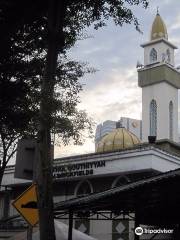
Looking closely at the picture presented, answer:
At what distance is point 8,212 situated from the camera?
3956 centimetres

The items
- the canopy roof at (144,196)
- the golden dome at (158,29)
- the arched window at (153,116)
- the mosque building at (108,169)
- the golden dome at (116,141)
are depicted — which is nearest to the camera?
the canopy roof at (144,196)

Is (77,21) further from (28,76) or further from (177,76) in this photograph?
(177,76)

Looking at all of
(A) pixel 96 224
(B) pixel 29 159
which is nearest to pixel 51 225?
(B) pixel 29 159

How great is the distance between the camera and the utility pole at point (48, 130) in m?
8.98

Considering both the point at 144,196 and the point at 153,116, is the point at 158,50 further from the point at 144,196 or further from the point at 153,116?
the point at 144,196

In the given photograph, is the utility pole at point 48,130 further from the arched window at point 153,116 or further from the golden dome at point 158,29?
the golden dome at point 158,29

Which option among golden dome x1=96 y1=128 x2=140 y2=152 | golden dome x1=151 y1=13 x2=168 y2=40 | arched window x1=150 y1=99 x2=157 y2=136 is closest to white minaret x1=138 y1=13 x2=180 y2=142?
arched window x1=150 y1=99 x2=157 y2=136

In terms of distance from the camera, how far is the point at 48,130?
944 centimetres

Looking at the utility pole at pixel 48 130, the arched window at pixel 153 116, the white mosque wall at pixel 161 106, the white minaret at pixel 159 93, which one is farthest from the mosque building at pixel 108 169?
the arched window at pixel 153 116

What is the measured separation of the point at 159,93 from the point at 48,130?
2245 inches

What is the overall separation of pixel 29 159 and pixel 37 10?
3400 millimetres

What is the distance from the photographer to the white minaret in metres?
65.4

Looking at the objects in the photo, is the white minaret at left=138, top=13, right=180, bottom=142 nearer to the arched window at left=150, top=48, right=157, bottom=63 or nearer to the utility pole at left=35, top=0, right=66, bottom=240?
the arched window at left=150, top=48, right=157, bottom=63

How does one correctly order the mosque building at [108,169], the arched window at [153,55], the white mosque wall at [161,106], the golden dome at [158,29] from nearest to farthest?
the mosque building at [108,169], the white mosque wall at [161,106], the arched window at [153,55], the golden dome at [158,29]
